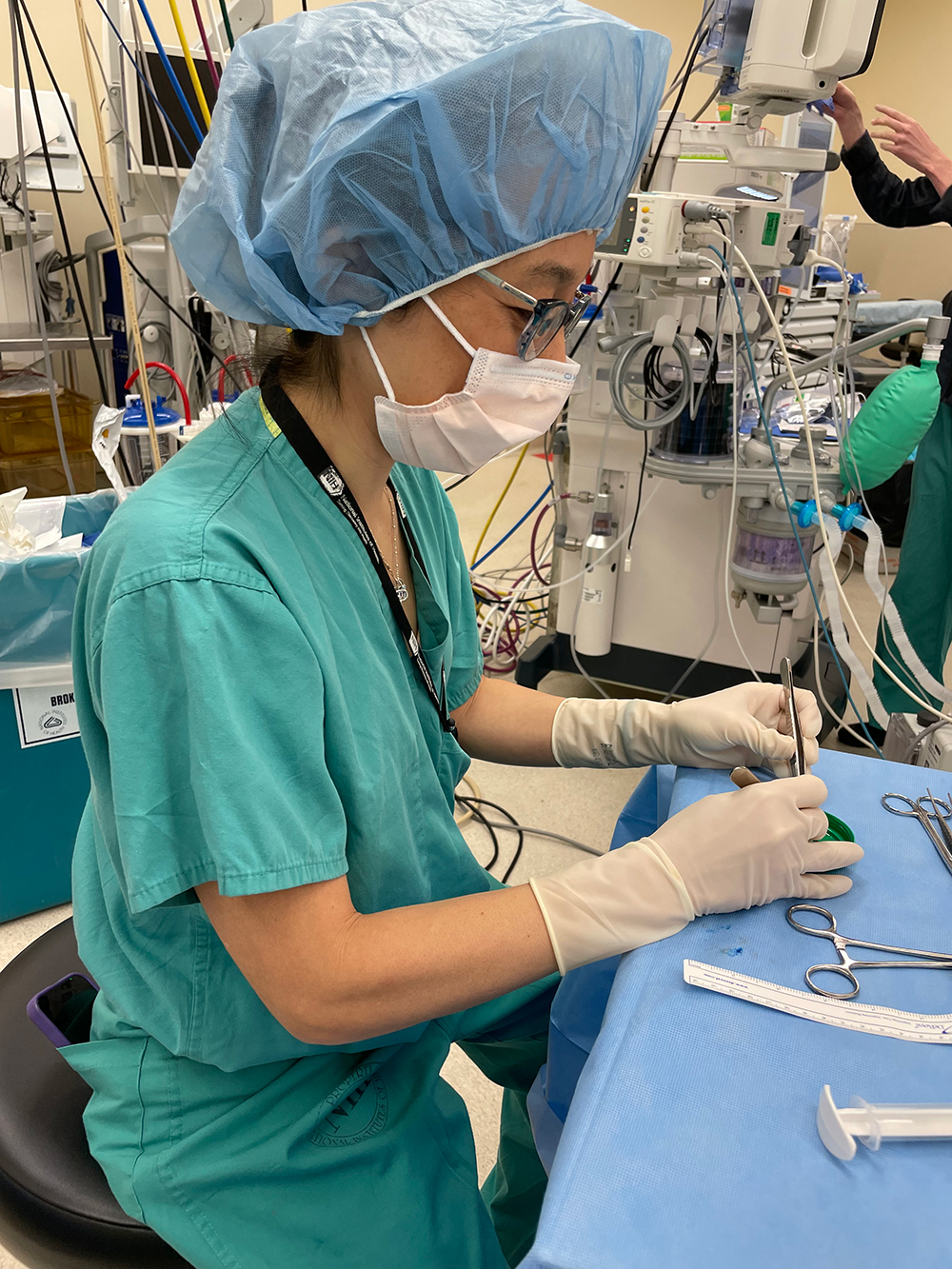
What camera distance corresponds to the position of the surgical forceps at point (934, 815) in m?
0.90

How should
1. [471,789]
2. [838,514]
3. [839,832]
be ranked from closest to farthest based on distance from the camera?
[839,832]
[838,514]
[471,789]

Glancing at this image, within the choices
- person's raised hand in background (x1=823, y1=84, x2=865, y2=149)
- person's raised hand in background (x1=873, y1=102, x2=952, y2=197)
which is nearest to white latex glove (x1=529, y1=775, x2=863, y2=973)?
person's raised hand in background (x1=823, y1=84, x2=865, y2=149)

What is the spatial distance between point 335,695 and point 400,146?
0.45 meters

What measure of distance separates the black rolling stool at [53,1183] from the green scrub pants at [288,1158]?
3 cm

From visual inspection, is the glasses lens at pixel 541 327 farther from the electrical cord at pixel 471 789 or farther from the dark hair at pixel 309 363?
the electrical cord at pixel 471 789

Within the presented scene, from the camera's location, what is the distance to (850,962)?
743mm

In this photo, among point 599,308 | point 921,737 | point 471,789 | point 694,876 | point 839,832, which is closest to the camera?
point 694,876

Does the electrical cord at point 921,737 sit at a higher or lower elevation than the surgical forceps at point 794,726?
lower

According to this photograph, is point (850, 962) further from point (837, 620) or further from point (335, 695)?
point (837, 620)

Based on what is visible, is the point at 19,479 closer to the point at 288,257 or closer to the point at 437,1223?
the point at 288,257

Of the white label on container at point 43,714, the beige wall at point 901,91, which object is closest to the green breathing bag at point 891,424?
the white label on container at point 43,714

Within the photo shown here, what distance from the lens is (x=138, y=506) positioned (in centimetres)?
74

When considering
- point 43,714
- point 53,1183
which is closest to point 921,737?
point 53,1183

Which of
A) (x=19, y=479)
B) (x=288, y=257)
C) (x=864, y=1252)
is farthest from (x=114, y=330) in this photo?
(x=864, y=1252)
